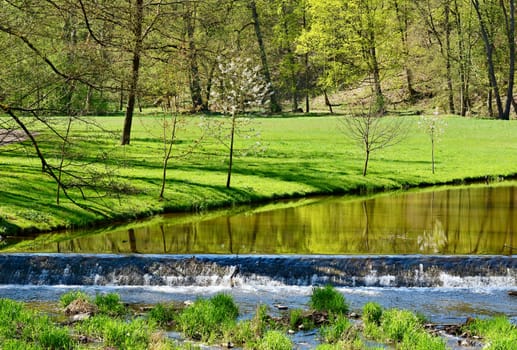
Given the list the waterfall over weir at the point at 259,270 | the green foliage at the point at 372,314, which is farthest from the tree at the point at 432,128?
the green foliage at the point at 372,314

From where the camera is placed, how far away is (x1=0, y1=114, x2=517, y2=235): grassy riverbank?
22.6m

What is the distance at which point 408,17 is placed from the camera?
74500 millimetres

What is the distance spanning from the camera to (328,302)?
13.6m

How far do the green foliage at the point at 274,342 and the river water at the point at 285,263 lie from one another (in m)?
2.64

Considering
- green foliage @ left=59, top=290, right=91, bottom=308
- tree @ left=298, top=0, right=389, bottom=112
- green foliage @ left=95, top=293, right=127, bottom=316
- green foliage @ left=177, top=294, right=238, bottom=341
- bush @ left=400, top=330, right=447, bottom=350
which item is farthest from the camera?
tree @ left=298, top=0, right=389, bottom=112

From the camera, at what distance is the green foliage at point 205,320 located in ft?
39.9

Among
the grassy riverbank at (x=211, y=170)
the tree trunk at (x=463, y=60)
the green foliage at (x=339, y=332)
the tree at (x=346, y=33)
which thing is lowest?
the green foliage at (x=339, y=332)

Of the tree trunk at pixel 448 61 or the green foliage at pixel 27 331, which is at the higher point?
the tree trunk at pixel 448 61

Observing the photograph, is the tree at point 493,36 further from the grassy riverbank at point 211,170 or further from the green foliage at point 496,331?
the green foliage at point 496,331

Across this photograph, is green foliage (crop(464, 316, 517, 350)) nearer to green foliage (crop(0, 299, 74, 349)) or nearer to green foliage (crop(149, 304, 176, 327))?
green foliage (crop(149, 304, 176, 327))

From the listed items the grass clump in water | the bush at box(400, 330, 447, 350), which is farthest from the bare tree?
the bush at box(400, 330, 447, 350)

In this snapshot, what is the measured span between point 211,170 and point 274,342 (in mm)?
21989

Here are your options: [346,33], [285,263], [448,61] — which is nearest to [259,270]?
[285,263]

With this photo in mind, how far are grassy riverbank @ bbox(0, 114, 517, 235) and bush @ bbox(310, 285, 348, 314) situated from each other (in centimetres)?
452
